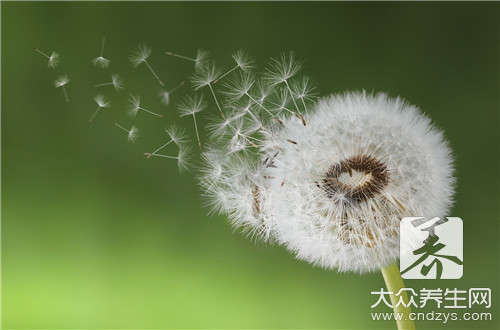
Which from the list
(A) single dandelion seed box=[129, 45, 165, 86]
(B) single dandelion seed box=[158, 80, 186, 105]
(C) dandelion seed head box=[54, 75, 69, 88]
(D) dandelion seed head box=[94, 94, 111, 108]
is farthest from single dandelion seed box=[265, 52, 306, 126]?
(C) dandelion seed head box=[54, 75, 69, 88]

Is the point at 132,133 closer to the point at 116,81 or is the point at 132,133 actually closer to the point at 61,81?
the point at 116,81

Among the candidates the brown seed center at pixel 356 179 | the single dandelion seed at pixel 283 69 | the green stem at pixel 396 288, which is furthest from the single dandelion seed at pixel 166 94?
the green stem at pixel 396 288

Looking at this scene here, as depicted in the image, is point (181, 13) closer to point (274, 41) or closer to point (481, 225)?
point (274, 41)

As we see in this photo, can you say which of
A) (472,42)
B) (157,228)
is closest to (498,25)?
(472,42)

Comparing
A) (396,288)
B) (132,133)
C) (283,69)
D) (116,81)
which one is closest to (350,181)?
(396,288)

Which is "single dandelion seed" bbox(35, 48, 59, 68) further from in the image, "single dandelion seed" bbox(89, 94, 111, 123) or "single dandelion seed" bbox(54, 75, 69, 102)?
"single dandelion seed" bbox(89, 94, 111, 123)
